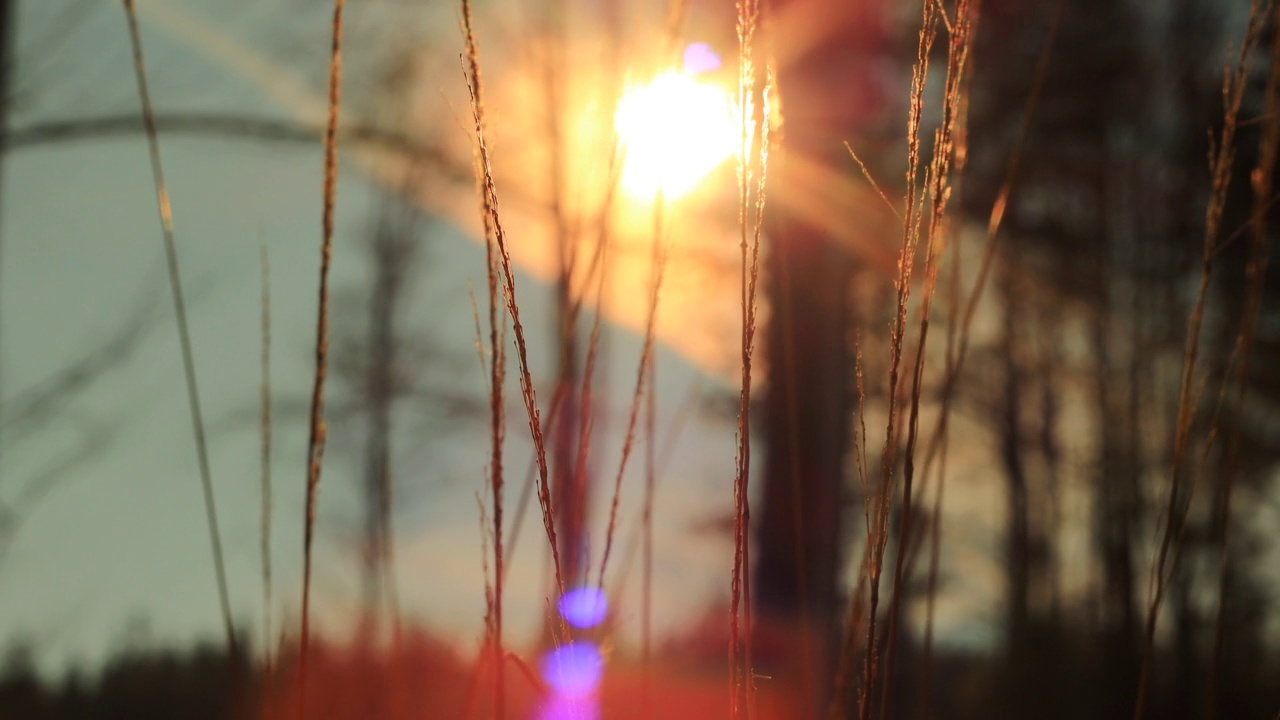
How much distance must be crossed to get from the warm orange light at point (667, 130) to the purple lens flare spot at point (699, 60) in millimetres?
34

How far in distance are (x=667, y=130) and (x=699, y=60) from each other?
89cm

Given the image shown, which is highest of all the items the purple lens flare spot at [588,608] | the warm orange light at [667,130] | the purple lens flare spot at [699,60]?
the purple lens flare spot at [699,60]

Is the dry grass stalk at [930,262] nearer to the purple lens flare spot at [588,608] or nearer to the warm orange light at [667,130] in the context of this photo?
the warm orange light at [667,130]

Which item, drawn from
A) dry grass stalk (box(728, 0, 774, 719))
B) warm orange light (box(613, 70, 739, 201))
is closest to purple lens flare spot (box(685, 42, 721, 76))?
warm orange light (box(613, 70, 739, 201))

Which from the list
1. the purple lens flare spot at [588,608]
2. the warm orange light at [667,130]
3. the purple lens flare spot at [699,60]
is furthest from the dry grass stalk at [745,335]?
the purple lens flare spot at [699,60]

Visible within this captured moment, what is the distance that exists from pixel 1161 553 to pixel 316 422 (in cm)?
80

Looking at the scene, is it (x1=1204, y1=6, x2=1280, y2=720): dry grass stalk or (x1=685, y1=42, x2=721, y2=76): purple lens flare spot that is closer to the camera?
(x1=1204, y1=6, x2=1280, y2=720): dry grass stalk

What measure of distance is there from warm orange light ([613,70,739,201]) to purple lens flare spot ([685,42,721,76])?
34 mm

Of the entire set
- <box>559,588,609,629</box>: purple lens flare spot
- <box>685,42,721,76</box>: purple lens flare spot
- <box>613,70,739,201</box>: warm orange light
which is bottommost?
<box>559,588,609,629</box>: purple lens flare spot

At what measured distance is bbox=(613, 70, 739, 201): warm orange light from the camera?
1048 mm

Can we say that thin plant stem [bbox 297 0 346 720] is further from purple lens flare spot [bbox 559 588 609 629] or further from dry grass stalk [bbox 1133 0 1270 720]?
dry grass stalk [bbox 1133 0 1270 720]

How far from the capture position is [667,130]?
1083mm

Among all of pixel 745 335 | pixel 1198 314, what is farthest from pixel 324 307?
pixel 1198 314

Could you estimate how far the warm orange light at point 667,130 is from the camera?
1048 millimetres
